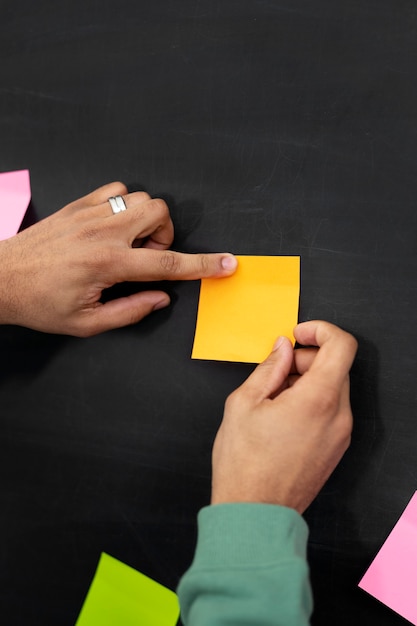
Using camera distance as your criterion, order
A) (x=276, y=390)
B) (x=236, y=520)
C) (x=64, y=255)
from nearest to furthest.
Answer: (x=236, y=520) < (x=276, y=390) < (x=64, y=255)

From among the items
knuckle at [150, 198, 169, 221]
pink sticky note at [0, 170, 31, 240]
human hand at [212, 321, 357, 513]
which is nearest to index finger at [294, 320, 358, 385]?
human hand at [212, 321, 357, 513]

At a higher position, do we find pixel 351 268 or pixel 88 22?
pixel 88 22

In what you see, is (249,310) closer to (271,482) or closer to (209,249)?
(209,249)

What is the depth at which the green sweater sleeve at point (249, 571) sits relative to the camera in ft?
1.63

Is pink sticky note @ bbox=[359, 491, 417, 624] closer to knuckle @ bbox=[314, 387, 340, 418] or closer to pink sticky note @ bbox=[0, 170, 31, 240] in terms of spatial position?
knuckle @ bbox=[314, 387, 340, 418]

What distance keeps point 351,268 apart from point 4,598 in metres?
0.68

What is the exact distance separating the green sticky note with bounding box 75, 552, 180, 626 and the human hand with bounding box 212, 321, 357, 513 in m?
0.22

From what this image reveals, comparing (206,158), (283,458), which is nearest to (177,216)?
(206,158)

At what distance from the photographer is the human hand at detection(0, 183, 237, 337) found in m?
0.75

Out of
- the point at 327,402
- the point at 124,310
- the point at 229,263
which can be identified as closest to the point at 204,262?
the point at 229,263

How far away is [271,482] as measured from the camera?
0.58 metres

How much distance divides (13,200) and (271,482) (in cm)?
65

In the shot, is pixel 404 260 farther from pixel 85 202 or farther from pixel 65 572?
pixel 65 572

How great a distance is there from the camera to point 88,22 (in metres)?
0.95
